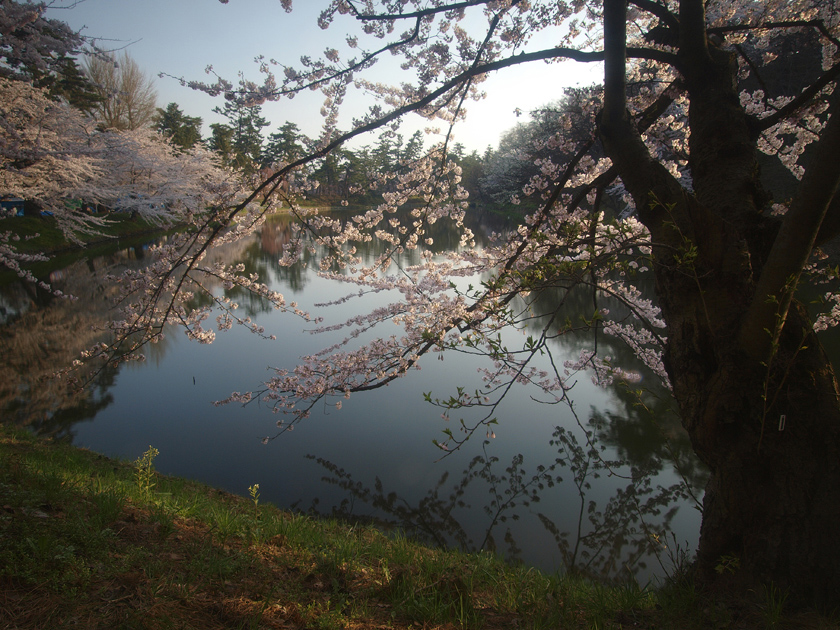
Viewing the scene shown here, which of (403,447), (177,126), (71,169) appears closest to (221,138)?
(177,126)

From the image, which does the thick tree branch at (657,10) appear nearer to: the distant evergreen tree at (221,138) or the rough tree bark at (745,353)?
the rough tree bark at (745,353)

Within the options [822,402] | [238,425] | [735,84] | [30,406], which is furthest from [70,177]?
[822,402]

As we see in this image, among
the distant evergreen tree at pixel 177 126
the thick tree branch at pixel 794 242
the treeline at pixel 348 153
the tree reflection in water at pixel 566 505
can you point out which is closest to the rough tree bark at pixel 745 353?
the thick tree branch at pixel 794 242

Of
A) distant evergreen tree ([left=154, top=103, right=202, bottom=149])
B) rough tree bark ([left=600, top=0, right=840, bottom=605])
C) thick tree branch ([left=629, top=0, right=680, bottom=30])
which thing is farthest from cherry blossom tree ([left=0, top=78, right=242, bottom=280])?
distant evergreen tree ([left=154, top=103, right=202, bottom=149])

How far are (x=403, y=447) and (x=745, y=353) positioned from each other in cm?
422

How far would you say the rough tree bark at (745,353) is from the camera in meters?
1.83

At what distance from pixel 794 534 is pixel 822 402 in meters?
0.57

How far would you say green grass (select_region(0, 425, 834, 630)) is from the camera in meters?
1.70

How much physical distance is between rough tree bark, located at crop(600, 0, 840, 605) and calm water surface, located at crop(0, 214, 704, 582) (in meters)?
0.75

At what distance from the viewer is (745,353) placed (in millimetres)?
2014

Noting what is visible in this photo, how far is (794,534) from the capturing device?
188 cm

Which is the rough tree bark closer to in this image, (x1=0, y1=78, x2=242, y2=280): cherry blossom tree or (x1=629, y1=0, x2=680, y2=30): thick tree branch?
(x1=629, y1=0, x2=680, y2=30): thick tree branch

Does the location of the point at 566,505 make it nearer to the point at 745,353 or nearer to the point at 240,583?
the point at 745,353

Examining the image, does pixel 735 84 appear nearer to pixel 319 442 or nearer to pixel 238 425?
pixel 319 442
